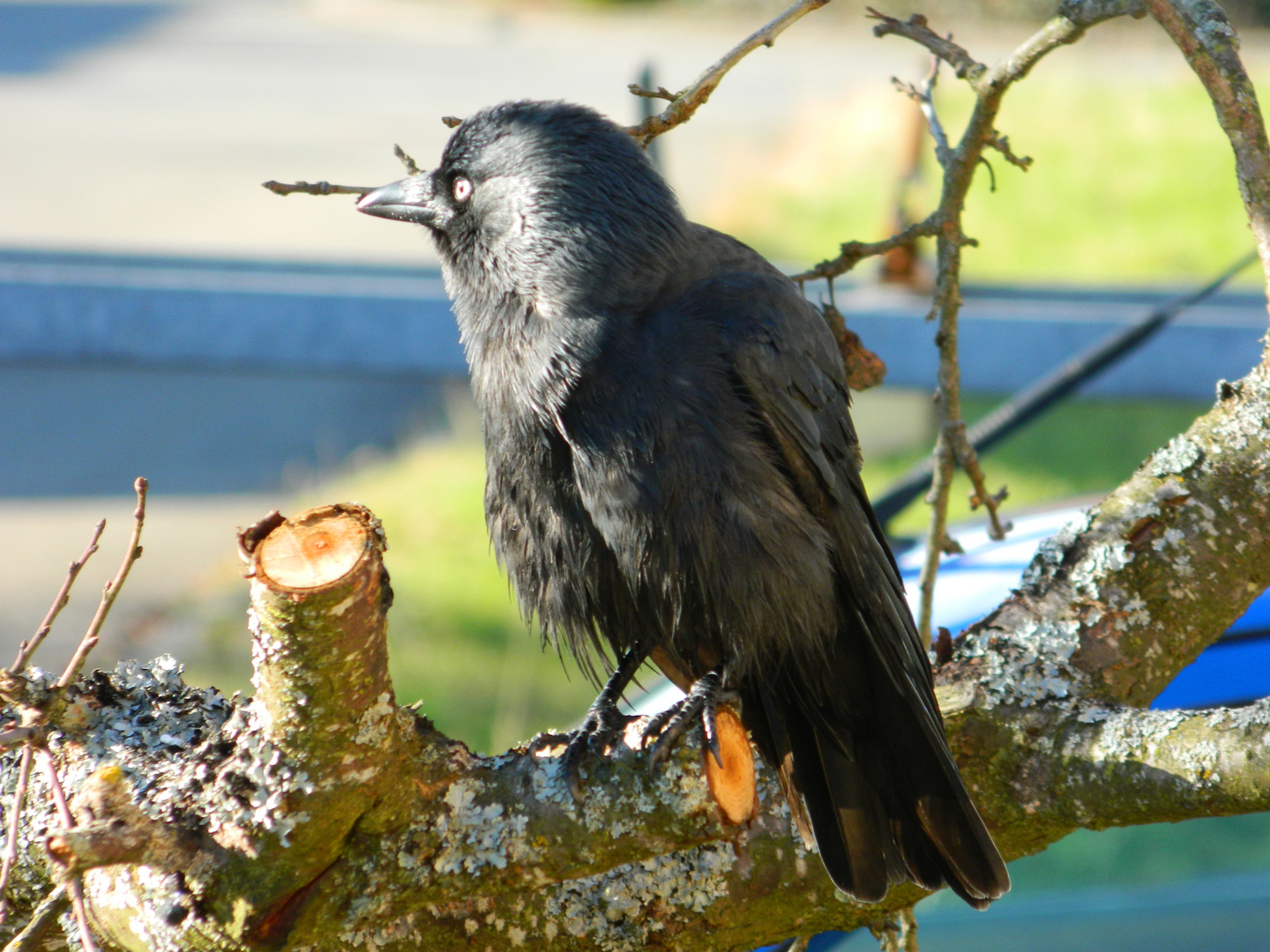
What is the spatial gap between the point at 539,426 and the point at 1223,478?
1.24 meters

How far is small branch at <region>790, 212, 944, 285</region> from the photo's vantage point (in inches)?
96.7

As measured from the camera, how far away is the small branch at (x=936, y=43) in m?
2.42

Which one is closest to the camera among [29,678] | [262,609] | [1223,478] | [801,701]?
[262,609]

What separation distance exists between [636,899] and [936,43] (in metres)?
1.70

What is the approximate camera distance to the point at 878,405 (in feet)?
24.2

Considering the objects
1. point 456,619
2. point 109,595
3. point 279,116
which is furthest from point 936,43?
point 279,116

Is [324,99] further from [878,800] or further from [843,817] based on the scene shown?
[843,817]

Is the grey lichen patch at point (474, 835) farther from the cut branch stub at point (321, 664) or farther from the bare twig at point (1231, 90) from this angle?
the bare twig at point (1231, 90)

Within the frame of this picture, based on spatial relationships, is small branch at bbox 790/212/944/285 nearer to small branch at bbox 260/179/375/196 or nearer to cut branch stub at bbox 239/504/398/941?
small branch at bbox 260/179/375/196

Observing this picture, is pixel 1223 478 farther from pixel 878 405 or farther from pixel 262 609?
pixel 878 405

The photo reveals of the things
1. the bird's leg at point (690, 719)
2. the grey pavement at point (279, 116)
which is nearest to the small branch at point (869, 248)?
the bird's leg at point (690, 719)

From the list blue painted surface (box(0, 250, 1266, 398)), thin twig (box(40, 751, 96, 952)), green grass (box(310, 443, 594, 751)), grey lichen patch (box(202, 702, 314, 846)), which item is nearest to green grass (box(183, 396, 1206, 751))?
green grass (box(310, 443, 594, 751))

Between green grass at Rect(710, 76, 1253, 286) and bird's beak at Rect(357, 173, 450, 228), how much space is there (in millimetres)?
6071

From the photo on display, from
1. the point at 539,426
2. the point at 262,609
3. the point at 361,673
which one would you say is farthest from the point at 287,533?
the point at 539,426
